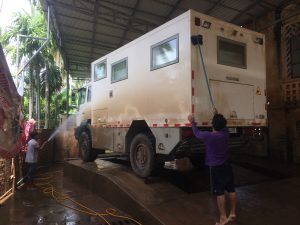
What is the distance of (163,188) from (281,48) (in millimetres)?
8356

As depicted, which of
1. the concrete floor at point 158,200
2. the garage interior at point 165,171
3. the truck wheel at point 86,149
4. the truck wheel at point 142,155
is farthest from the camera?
the truck wheel at point 86,149

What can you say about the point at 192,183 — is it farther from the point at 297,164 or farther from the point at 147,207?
the point at 297,164

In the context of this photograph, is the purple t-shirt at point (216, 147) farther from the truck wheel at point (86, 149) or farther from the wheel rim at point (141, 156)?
the truck wheel at point (86, 149)

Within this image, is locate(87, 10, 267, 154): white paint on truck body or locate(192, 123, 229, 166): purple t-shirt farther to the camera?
locate(87, 10, 267, 154): white paint on truck body

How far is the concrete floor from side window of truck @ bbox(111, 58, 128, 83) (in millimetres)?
2444

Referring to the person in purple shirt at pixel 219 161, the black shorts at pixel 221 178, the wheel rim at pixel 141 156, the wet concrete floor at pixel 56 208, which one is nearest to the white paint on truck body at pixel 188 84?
the wheel rim at pixel 141 156

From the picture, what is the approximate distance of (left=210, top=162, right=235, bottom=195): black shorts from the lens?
15.8ft

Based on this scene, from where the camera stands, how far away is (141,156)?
280 inches

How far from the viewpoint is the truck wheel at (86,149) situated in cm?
977

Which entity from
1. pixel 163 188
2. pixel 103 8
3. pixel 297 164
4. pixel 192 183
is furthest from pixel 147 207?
pixel 103 8

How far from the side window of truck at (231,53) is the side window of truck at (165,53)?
918 mm

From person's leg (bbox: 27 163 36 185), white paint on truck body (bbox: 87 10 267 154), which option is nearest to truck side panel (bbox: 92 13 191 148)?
white paint on truck body (bbox: 87 10 267 154)

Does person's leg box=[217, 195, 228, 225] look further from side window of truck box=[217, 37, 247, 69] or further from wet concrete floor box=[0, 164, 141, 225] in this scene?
side window of truck box=[217, 37, 247, 69]

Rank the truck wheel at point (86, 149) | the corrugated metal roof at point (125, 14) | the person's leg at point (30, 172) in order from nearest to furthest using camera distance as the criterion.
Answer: the person's leg at point (30, 172)
the truck wheel at point (86, 149)
the corrugated metal roof at point (125, 14)
